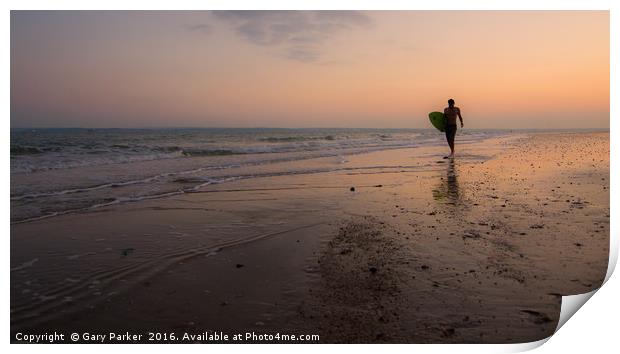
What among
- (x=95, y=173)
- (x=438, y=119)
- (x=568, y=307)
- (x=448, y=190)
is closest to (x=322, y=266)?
(x=568, y=307)

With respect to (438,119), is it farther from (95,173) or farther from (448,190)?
(95,173)

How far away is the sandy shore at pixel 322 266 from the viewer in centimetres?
330

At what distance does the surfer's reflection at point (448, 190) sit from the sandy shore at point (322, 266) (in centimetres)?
9

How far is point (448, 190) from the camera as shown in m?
8.01

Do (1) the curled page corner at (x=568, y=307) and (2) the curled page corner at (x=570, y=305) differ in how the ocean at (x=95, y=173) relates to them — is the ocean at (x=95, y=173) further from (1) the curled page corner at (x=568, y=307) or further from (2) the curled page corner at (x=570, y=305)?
(2) the curled page corner at (x=570, y=305)

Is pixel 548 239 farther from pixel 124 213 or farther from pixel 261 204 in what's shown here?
pixel 124 213

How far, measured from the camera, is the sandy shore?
330 centimetres

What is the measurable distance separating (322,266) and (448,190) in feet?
14.7

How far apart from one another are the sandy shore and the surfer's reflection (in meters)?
0.09

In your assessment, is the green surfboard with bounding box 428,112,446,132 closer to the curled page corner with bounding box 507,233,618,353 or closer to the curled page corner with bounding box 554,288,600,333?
the curled page corner with bounding box 507,233,618,353

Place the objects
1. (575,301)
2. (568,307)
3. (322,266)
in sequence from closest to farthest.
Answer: (568,307) → (575,301) → (322,266)

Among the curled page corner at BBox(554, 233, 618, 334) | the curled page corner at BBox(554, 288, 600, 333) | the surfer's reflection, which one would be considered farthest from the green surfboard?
the curled page corner at BBox(554, 288, 600, 333)
